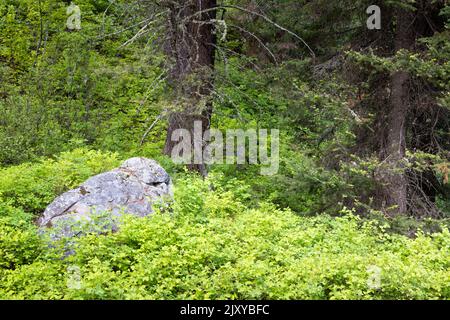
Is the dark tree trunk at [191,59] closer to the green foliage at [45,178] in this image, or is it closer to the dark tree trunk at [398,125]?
the green foliage at [45,178]

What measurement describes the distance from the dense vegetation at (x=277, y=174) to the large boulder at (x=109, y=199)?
0.98 feet

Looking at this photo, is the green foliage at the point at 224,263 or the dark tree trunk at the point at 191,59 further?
the dark tree trunk at the point at 191,59

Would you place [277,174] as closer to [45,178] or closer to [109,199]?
[109,199]

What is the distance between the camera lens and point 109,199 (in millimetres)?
8477

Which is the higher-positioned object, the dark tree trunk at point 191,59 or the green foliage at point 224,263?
the dark tree trunk at point 191,59

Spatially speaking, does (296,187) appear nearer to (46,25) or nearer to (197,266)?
(197,266)

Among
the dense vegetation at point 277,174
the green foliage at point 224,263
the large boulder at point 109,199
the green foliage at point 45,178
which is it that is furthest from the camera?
the green foliage at point 45,178

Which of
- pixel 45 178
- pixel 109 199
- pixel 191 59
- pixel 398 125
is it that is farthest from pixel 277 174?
pixel 45 178

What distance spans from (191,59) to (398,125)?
4.10 metres

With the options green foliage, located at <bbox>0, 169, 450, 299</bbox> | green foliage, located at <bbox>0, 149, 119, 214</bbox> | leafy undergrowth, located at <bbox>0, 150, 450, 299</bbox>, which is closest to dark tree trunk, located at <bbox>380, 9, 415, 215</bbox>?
leafy undergrowth, located at <bbox>0, 150, 450, 299</bbox>

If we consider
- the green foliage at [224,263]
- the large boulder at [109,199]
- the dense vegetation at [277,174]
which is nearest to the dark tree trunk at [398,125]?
the dense vegetation at [277,174]

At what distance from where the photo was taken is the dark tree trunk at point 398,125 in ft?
30.0

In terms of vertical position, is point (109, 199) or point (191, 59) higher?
point (191, 59)

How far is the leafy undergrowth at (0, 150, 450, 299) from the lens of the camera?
6.28 meters
